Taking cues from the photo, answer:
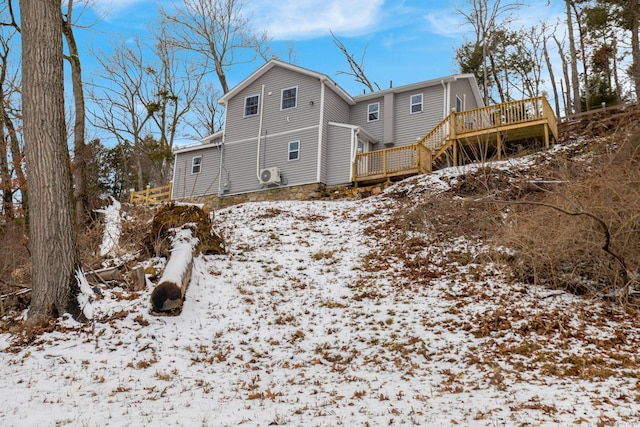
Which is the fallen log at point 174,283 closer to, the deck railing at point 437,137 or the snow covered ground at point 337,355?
the snow covered ground at point 337,355

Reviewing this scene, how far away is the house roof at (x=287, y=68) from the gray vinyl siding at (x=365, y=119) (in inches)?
15.9

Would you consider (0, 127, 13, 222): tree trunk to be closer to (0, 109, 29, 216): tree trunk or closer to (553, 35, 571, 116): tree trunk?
(0, 109, 29, 216): tree trunk

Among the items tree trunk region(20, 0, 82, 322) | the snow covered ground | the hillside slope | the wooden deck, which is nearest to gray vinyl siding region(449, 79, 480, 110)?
the wooden deck

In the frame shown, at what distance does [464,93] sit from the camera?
19359 mm

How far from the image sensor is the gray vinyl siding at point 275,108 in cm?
1844

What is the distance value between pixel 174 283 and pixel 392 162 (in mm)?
11547

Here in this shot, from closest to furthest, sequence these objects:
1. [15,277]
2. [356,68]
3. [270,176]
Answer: [15,277] → [270,176] → [356,68]

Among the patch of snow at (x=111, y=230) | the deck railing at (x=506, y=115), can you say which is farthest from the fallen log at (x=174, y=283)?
the deck railing at (x=506, y=115)

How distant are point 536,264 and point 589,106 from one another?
20.0 meters

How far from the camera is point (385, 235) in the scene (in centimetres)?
1095

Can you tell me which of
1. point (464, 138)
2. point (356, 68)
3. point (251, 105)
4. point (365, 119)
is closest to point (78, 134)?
point (251, 105)

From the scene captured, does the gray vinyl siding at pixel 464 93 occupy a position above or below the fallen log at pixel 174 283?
above

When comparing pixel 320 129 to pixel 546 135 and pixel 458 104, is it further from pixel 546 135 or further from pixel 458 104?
pixel 546 135

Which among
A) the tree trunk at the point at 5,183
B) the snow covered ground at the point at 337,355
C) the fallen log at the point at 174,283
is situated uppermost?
the tree trunk at the point at 5,183
